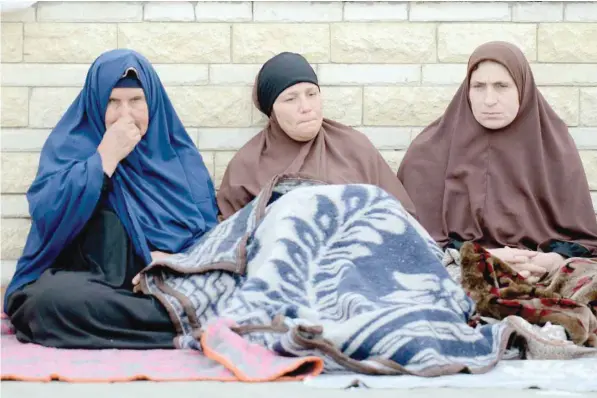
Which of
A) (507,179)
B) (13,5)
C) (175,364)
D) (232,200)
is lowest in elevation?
(175,364)

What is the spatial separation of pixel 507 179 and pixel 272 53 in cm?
133

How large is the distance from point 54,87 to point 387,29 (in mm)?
1685

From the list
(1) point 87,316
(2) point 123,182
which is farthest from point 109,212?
(1) point 87,316

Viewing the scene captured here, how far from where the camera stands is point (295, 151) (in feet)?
18.3

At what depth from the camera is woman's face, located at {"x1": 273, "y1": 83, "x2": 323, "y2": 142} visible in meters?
5.47

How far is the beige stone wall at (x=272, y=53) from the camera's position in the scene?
229 inches

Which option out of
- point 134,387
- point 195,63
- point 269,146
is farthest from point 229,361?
point 195,63

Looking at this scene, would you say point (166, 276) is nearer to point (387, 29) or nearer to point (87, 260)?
point (87, 260)

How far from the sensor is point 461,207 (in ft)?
17.8

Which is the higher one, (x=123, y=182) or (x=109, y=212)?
(x=123, y=182)

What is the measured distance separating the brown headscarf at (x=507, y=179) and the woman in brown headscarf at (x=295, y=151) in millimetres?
182

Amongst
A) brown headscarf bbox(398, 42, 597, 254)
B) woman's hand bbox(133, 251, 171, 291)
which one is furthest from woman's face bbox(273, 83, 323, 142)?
woman's hand bbox(133, 251, 171, 291)

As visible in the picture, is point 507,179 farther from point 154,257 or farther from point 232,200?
point 154,257

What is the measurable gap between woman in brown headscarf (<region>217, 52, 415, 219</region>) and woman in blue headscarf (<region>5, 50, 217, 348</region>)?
0.19 m
